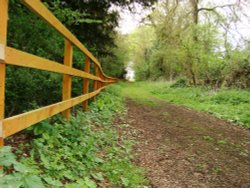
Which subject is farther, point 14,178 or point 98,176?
point 98,176

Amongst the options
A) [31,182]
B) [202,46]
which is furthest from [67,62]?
[202,46]

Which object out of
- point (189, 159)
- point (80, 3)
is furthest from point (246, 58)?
point (189, 159)

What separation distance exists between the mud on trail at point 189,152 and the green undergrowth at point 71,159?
1.02 ft

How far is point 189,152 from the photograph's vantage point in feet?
18.0

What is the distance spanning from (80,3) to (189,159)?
5.55 meters

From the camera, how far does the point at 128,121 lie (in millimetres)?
7195

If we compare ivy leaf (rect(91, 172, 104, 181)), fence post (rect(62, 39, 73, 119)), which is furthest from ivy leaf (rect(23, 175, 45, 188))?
fence post (rect(62, 39, 73, 119))

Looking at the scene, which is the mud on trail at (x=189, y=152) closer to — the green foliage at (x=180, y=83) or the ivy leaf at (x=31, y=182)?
the ivy leaf at (x=31, y=182)

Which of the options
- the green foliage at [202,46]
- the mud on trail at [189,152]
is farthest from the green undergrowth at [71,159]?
the green foliage at [202,46]

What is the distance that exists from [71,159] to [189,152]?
8.32 ft

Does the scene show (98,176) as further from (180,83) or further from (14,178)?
(180,83)

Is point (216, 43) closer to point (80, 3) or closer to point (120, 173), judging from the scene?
point (80, 3)

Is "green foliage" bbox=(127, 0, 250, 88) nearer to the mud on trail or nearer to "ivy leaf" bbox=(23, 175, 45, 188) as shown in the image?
the mud on trail

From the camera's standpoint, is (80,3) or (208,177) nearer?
(208,177)
